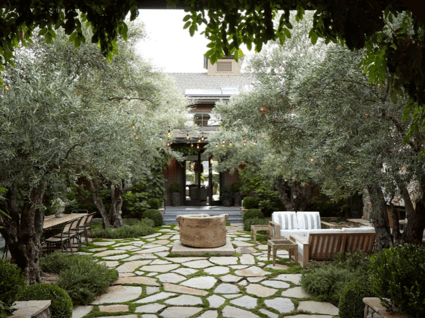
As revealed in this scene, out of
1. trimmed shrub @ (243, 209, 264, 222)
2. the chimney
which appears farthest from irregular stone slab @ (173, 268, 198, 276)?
the chimney

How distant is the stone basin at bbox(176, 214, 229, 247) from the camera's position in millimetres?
10203

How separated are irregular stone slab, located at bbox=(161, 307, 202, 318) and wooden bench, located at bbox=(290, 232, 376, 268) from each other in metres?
3.26

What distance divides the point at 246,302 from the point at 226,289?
31.9 inches

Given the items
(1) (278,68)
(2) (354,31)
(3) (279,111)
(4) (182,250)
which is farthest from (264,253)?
(2) (354,31)

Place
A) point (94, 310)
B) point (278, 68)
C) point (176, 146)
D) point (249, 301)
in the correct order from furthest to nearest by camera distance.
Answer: point (176, 146), point (278, 68), point (249, 301), point (94, 310)

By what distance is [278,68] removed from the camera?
34.8 ft

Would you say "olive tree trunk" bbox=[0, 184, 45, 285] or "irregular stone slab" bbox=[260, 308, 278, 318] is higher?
"olive tree trunk" bbox=[0, 184, 45, 285]

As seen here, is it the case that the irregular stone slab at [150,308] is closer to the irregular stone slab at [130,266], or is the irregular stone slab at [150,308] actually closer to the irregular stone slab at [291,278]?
the irregular stone slab at [130,266]

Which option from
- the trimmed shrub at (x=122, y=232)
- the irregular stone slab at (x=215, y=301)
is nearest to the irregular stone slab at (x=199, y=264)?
the irregular stone slab at (x=215, y=301)

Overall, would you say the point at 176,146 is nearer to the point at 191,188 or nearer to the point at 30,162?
the point at 191,188

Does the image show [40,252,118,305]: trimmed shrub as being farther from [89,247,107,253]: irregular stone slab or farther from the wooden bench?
the wooden bench

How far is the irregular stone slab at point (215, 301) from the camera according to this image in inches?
231

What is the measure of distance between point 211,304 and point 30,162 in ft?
12.3

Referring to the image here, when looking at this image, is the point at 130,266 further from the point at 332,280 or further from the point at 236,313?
the point at 332,280
